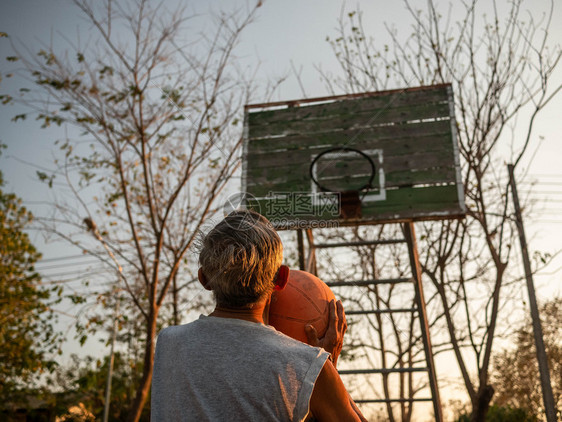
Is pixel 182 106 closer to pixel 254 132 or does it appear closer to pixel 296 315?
pixel 254 132

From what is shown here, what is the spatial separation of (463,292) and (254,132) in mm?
5814

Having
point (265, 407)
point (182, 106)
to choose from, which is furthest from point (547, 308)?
point (265, 407)

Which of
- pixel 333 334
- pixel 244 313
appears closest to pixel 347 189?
pixel 333 334

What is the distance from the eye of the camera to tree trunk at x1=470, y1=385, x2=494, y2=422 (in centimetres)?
827

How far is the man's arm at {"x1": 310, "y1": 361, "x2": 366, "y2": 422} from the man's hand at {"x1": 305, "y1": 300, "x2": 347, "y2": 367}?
491 mm

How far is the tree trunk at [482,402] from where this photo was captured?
326 inches

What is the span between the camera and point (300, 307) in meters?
2.42

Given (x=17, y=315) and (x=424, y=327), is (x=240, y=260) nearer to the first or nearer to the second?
(x=424, y=327)

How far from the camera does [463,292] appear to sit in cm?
1027

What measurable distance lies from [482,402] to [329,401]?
8145 millimetres

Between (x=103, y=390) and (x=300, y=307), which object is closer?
(x=300, y=307)

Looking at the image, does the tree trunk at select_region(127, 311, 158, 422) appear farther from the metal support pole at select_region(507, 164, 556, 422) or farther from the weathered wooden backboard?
the metal support pole at select_region(507, 164, 556, 422)

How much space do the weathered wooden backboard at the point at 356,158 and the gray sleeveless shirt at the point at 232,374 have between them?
14.4ft

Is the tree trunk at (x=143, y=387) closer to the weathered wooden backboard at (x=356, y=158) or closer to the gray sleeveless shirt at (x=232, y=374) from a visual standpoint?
the weathered wooden backboard at (x=356, y=158)
